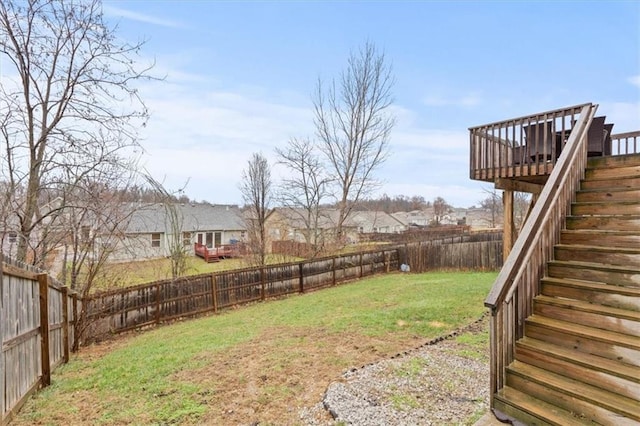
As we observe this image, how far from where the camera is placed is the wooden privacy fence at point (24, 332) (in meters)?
3.31

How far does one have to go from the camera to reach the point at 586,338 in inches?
117

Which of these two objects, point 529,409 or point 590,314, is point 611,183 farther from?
point 529,409

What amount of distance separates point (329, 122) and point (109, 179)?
545 inches

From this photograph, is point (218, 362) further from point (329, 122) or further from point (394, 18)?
point (329, 122)

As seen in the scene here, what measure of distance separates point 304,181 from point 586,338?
52.2 ft

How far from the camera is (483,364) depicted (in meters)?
4.41

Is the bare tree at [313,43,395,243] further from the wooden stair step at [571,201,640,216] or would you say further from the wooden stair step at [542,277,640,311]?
the wooden stair step at [542,277,640,311]

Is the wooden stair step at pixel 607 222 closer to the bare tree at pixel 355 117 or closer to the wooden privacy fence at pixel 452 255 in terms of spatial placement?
the wooden privacy fence at pixel 452 255

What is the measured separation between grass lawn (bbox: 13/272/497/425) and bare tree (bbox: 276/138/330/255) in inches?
387

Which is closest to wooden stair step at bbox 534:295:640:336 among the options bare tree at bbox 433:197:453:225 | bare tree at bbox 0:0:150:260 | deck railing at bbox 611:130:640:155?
deck railing at bbox 611:130:640:155

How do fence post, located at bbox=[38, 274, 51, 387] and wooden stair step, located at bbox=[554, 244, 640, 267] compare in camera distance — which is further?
fence post, located at bbox=[38, 274, 51, 387]

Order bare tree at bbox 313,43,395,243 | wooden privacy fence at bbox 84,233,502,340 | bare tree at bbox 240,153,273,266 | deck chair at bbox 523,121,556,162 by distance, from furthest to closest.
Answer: bare tree at bbox 313,43,395,243
bare tree at bbox 240,153,273,266
wooden privacy fence at bbox 84,233,502,340
deck chair at bbox 523,121,556,162

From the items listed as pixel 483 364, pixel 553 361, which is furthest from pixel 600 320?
pixel 483 364

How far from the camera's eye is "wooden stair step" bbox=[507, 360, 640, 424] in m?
2.44
